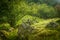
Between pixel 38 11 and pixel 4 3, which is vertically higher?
pixel 4 3

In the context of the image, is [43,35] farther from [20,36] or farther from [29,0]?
[29,0]

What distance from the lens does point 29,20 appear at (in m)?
8.05

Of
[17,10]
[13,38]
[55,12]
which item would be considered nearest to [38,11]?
[55,12]

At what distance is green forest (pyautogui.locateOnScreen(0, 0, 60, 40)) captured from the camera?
6727mm

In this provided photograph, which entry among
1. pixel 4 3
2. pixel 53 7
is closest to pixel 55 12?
pixel 53 7

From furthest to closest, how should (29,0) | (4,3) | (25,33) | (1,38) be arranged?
(29,0) → (4,3) → (1,38) → (25,33)

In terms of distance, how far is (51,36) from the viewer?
6.38 metres

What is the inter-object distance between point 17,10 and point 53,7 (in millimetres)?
3181

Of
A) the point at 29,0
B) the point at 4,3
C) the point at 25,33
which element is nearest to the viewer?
the point at 25,33

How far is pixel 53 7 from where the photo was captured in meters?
11.8

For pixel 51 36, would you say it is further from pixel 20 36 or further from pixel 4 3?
pixel 4 3

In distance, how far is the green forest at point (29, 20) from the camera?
22.1 ft

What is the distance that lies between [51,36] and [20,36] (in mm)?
1593

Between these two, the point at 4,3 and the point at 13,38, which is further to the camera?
the point at 4,3
